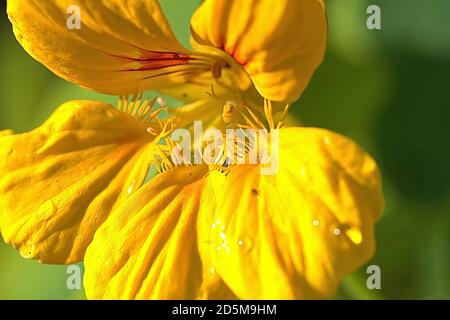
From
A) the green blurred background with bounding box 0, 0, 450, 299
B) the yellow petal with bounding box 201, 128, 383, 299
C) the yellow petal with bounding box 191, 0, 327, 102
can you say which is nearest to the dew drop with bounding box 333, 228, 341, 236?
the yellow petal with bounding box 201, 128, 383, 299

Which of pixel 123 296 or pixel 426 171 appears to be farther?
pixel 426 171

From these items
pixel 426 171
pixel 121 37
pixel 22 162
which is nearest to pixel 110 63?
pixel 121 37

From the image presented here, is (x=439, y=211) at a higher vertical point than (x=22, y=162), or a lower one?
lower

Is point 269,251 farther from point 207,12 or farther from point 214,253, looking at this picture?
point 207,12

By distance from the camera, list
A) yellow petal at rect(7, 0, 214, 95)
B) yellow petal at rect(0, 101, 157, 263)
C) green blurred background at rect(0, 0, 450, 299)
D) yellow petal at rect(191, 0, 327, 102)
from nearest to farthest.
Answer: yellow petal at rect(191, 0, 327, 102), yellow petal at rect(7, 0, 214, 95), yellow petal at rect(0, 101, 157, 263), green blurred background at rect(0, 0, 450, 299)

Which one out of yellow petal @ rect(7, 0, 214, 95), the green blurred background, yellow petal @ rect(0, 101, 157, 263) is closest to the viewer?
yellow petal @ rect(7, 0, 214, 95)

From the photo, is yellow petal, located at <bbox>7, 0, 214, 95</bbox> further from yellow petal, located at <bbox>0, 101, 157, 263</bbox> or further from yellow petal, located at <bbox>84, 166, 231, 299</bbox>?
yellow petal, located at <bbox>84, 166, 231, 299</bbox>
